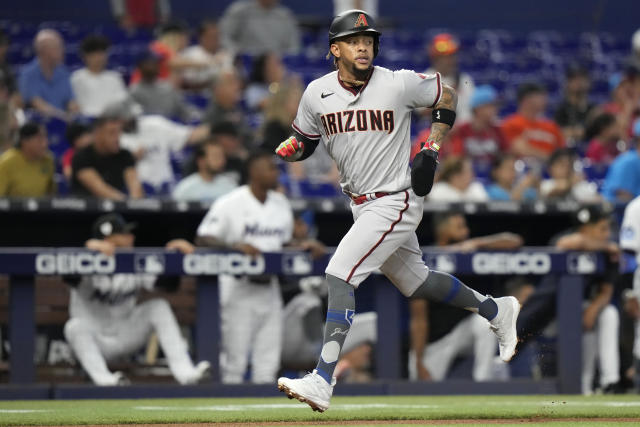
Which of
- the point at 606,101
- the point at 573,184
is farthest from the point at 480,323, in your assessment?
the point at 606,101

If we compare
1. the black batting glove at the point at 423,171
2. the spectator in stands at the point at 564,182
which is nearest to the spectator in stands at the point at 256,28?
the spectator in stands at the point at 564,182

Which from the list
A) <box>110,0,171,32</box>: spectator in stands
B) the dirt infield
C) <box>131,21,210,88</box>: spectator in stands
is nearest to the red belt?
the dirt infield

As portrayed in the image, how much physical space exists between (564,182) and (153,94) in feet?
12.4

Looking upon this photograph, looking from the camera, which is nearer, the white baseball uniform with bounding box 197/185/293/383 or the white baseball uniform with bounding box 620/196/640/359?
the white baseball uniform with bounding box 197/185/293/383

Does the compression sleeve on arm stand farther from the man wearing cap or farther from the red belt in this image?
the man wearing cap

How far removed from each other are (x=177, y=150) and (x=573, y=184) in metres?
3.28

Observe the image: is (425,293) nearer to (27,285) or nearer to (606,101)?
(27,285)

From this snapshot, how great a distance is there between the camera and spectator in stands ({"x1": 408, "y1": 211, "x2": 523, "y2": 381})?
706 centimetres

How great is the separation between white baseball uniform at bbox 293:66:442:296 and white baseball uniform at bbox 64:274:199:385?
2.19 meters

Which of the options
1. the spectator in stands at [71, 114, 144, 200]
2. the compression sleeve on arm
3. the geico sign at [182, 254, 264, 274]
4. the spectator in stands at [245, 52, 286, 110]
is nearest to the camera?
the compression sleeve on arm

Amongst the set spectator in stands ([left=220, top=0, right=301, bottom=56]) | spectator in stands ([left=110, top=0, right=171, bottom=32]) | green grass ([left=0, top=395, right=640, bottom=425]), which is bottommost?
green grass ([left=0, top=395, right=640, bottom=425])

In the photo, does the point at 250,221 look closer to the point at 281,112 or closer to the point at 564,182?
the point at 281,112

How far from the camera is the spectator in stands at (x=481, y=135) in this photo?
32.4ft

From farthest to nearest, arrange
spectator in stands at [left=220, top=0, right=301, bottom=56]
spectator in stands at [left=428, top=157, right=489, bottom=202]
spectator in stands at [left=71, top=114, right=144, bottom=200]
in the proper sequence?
spectator in stands at [left=220, top=0, right=301, bottom=56] → spectator in stands at [left=428, top=157, right=489, bottom=202] → spectator in stands at [left=71, top=114, right=144, bottom=200]
